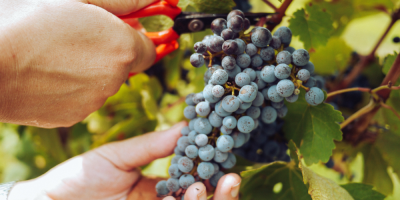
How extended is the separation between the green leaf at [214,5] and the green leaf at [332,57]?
654mm

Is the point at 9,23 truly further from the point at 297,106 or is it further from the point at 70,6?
the point at 297,106

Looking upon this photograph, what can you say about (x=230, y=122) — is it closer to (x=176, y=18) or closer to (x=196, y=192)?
(x=196, y=192)

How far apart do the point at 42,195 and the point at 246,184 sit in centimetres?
72

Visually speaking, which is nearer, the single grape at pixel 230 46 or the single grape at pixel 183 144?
the single grape at pixel 230 46

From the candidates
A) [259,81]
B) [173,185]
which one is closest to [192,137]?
[173,185]

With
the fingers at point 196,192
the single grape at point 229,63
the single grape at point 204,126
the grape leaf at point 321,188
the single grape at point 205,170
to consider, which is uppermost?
the single grape at point 229,63

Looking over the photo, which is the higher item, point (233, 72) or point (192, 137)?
point (233, 72)

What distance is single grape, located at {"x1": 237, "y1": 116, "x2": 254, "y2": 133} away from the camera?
0.62 m

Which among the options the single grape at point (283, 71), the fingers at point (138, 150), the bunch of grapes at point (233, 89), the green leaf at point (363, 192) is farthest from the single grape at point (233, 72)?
the green leaf at point (363, 192)

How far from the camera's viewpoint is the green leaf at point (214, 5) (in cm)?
72

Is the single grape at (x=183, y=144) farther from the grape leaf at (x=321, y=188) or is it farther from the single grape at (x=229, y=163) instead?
the grape leaf at (x=321, y=188)

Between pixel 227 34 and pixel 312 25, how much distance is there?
1.35ft

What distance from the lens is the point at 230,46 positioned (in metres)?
0.59

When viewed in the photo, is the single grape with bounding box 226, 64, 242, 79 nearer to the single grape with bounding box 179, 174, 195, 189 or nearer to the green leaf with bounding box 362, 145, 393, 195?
the single grape with bounding box 179, 174, 195, 189
